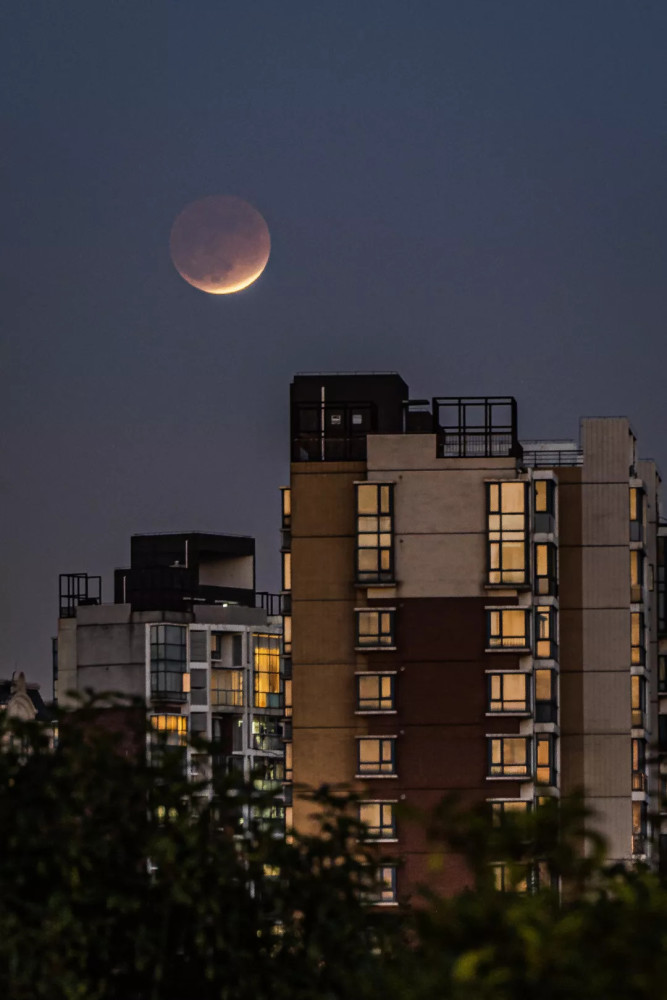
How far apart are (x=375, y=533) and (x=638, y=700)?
13.4 meters

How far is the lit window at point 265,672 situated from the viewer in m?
140

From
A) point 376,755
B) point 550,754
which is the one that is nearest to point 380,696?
point 376,755

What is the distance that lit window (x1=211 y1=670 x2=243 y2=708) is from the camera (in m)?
138

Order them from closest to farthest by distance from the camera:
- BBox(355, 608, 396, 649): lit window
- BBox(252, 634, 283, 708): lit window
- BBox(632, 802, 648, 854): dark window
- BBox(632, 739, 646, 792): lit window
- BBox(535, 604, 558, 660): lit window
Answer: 1. BBox(355, 608, 396, 649): lit window
2. BBox(535, 604, 558, 660): lit window
3. BBox(632, 802, 648, 854): dark window
4. BBox(632, 739, 646, 792): lit window
5. BBox(252, 634, 283, 708): lit window

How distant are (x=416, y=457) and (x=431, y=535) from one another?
248 centimetres

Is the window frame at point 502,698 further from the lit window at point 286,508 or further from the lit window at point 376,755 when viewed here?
the lit window at point 286,508

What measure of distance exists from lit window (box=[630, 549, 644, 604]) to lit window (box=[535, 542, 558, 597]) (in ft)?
19.1

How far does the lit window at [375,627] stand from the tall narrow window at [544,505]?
6156mm

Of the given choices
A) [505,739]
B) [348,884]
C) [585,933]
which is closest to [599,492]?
[505,739]

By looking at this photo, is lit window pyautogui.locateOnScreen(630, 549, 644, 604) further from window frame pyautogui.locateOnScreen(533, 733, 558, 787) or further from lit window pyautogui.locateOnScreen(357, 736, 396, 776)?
lit window pyautogui.locateOnScreen(357, 736, 396, 776)

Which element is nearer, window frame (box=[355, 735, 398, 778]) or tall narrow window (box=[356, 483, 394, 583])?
window frame (box=[355, 735, 398, 778])

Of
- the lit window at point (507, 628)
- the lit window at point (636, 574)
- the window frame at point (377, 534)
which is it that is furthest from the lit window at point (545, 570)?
the lit window at point (636, 574)

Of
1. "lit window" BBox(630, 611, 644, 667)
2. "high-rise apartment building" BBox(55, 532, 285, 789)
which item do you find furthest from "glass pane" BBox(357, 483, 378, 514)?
"high-rise apartment building" BBox(55, 532, 285, 789)

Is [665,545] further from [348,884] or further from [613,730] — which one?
[348,884]
